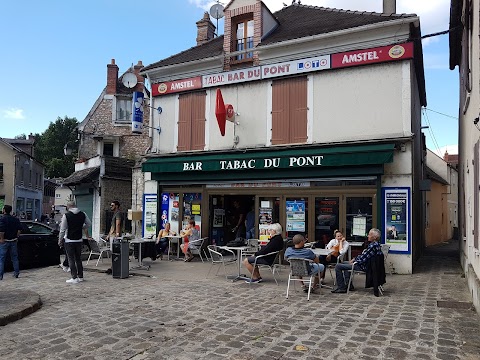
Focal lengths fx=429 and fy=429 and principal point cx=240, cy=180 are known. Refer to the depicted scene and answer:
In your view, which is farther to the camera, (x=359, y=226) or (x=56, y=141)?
(x=56, y=141)

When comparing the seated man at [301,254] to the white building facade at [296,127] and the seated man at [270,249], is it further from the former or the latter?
the white building facade at [296,127]

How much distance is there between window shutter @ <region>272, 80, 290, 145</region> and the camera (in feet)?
39.7

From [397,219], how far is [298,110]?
3.93 meters

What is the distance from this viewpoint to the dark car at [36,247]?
37.4 ft

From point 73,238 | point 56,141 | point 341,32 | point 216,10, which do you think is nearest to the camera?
point 73,238

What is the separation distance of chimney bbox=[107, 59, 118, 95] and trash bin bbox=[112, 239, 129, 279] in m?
22.3

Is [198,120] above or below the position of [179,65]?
below

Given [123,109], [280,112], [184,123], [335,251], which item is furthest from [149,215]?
[123,109]

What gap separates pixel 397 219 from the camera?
10398mm

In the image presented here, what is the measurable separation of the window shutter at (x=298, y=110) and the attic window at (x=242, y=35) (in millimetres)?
2231

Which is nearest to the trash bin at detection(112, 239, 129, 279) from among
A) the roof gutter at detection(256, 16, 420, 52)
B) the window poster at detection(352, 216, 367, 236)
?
the window poster at detection(352, 216, 367, 236)

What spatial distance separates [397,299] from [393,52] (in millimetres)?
6245

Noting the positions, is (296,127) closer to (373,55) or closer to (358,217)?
(373,55)

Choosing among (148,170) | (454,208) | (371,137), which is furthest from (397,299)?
(454,208)
